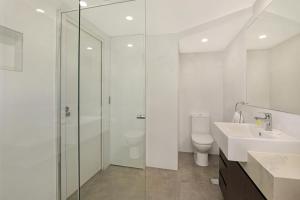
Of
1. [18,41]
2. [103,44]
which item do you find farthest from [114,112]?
[18,41]

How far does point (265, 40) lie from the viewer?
5.43ft

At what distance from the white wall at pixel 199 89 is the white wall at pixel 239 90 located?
21 centimetres

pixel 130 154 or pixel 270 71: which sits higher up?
pixel 270 71

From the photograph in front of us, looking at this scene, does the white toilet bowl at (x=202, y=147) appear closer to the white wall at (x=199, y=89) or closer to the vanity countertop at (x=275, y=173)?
the white wall at (x=199, y=89)

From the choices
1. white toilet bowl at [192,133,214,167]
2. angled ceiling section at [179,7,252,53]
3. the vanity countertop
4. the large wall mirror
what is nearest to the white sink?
the vanity countertop

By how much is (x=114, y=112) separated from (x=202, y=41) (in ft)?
6.30

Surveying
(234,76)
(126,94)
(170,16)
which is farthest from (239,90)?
(126,94)

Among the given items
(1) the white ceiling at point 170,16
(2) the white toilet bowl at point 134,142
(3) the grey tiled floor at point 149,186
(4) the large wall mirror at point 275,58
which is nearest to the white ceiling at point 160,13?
(1) the white ceiling at point 170,16

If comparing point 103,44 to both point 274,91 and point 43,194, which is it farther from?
point 274,91

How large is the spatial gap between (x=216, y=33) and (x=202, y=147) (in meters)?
1.82

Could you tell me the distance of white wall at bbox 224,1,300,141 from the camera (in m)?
1.33

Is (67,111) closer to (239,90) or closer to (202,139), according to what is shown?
(202,139)

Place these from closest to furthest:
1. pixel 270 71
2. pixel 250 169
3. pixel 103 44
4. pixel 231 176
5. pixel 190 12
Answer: pixel 250 169
pixel 231 176
pixel 270 71
pixel 190 12
pixel 103 44

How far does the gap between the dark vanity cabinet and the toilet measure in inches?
34.4
